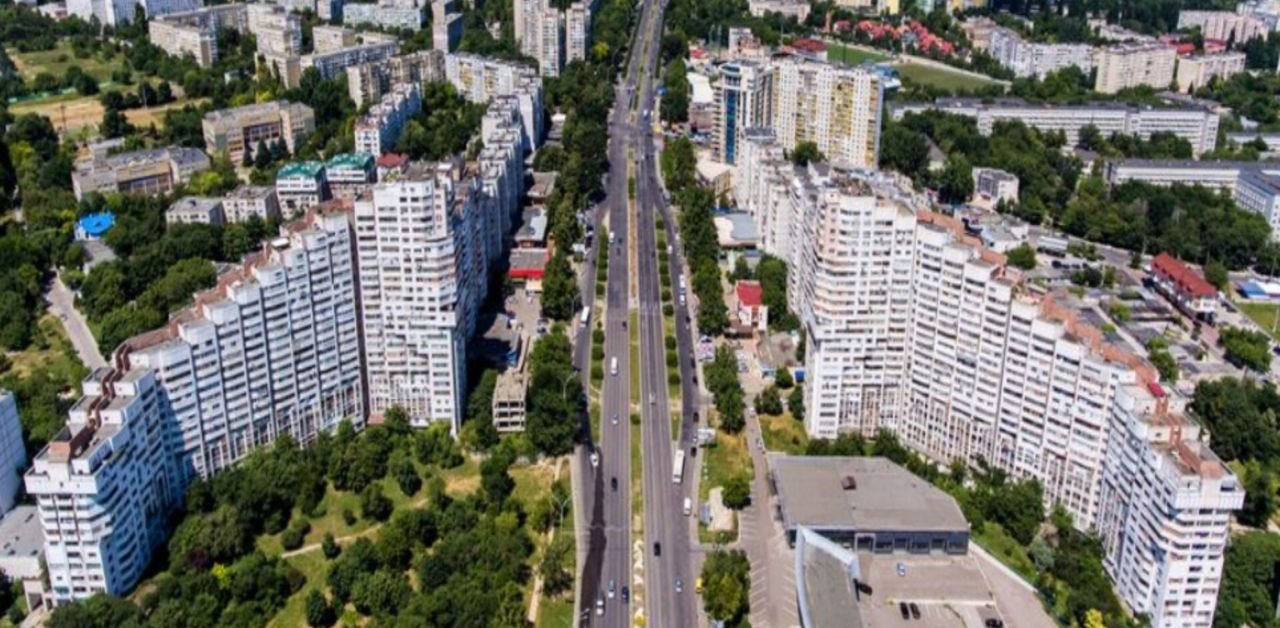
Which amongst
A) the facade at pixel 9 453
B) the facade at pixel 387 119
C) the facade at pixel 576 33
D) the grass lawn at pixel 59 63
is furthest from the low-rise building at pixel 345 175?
the grass lawn at pixel 59 63

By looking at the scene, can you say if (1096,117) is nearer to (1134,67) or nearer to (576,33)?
(1134,67)

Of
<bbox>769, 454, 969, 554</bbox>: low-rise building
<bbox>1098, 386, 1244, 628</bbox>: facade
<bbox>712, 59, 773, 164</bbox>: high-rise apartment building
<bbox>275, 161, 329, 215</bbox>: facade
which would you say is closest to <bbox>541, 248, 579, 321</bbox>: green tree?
<bbox>769, 454, 969, 554</bbox>: low-rise building

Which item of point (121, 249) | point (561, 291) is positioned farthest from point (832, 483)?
point (121, 249)

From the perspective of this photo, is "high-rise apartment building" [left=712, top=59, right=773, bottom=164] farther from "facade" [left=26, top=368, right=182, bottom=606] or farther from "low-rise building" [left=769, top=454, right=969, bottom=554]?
"facade" [left=26, top=368, right=182, bottom=606]

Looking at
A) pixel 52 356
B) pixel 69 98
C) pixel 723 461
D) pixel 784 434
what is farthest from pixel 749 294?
pixel 69 98

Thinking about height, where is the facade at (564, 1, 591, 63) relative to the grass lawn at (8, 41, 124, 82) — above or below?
above

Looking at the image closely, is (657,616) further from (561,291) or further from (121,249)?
(121,249)
